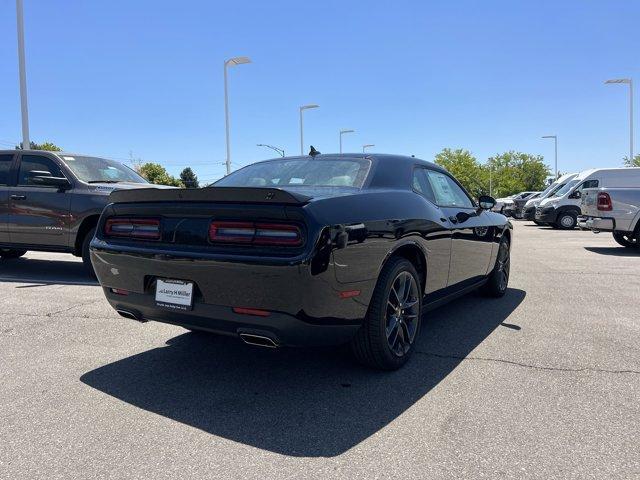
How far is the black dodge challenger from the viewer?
9.11 ft

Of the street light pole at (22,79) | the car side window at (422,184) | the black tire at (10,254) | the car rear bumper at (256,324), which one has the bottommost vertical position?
the black tire at (10,254)

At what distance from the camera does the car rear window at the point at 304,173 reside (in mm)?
3711

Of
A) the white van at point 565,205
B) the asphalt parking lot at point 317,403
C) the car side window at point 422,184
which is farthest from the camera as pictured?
the white van at point 565,205

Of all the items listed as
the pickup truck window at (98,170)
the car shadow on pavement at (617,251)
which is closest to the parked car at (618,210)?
the car shadow on pavement at (617,251)

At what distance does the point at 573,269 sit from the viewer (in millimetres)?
8438

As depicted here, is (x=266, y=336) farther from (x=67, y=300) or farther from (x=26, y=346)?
(x=67, y=300)

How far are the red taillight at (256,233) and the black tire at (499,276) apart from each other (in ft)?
11.6

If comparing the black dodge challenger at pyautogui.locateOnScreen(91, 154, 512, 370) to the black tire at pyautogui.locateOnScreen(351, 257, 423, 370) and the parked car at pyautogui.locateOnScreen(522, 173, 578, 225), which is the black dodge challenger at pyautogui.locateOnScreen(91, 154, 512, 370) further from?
the parked car at pyautogui.locateOnScreen(522, 173, 578, 225)

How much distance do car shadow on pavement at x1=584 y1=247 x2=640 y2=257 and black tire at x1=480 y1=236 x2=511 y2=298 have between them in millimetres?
5735

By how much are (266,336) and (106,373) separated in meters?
1.38

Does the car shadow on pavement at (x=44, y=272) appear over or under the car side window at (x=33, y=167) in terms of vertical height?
under

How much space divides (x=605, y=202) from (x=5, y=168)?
35.8 ft

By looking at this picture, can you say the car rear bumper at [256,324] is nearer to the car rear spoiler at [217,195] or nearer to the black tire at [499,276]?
the car rear spoiler at [217,195]

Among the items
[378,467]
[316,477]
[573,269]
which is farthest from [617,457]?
[573,269]
